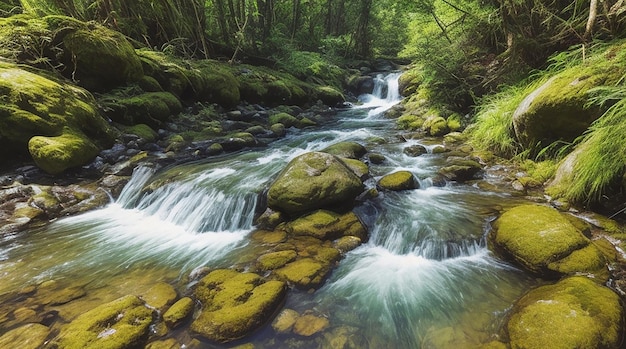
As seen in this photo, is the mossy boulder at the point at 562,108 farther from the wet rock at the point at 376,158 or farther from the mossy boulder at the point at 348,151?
the mossy boulder at the point at 348,151

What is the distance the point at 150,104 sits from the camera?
9.34 m

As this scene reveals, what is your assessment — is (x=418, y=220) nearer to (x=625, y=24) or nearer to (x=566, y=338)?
(x=566, y=338)

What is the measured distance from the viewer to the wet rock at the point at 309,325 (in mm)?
3059

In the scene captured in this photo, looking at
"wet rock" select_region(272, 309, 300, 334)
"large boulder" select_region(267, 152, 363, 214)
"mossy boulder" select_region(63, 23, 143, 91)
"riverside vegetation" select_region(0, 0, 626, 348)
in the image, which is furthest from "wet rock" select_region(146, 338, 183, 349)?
"mossy boulder" select_region(63, 23, 143, 91)

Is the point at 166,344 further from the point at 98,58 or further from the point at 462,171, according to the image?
the point at 98,58

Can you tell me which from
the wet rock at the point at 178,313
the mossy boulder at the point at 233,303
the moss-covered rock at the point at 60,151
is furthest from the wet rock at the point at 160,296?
the moss-covered rock at the point at 60,151

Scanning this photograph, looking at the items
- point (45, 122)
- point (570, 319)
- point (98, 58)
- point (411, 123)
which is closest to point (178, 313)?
point (570, 319)

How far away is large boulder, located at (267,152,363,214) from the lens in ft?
16.0

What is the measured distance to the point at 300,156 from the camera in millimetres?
5754

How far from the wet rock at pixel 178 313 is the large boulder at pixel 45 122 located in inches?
204

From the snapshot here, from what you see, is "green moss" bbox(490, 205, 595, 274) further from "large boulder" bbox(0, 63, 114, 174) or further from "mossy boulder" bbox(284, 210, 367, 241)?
"large boulder" bbox(0, 63, 114, 174)

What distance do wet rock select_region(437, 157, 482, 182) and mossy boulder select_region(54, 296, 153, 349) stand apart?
227 inches

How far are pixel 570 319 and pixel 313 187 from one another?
11.2 feet

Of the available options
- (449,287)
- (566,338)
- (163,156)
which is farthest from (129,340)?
(163,156)
